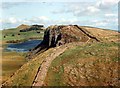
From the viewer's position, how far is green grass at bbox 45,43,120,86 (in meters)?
28.8

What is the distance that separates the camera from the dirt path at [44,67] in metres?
28.9

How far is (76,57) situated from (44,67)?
361 cm

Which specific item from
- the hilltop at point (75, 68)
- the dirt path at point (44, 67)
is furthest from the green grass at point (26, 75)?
the dirt path at point (44, 67)

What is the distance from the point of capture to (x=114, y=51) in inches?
1226

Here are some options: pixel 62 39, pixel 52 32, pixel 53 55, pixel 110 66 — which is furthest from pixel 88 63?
pixel 52 32

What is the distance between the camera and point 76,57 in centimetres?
3094

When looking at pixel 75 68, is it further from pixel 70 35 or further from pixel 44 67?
pixel 70 35

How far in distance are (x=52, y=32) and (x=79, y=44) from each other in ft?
139

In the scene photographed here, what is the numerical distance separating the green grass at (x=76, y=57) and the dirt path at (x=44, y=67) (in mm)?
469

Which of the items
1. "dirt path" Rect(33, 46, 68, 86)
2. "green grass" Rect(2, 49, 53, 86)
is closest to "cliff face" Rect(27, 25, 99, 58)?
"dirt path" Rect(33, 46, 68, 86)

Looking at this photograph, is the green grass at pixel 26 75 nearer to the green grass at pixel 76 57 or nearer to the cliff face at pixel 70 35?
the green grass at pixel 76 57

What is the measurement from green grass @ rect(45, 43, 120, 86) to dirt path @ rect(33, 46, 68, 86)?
1.54 feet

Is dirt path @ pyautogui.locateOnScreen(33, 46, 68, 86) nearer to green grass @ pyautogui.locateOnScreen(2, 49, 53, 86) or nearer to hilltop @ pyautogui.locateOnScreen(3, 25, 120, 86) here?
hilltop @ pyautogui.locateOnScreen(3, 25, 120, 86)

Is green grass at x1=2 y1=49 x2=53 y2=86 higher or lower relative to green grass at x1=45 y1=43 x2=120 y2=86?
lower
